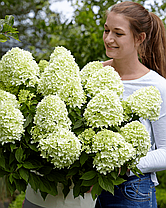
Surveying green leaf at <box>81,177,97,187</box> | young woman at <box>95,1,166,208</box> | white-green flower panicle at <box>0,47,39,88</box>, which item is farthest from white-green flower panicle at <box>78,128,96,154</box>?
young woman at <box>95,1,166,208</box>

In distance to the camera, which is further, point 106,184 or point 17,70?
point 17,70

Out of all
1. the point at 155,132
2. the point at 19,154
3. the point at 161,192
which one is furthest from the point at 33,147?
the point at 161,192

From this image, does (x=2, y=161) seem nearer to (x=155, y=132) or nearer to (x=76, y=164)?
(x=76, y=164)

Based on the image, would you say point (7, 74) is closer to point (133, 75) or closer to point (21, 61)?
point (21, 61)

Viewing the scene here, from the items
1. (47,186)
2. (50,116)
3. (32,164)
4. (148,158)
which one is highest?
(50,116)

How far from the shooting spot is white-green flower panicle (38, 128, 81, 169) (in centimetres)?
93

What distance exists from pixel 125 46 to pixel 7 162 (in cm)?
84

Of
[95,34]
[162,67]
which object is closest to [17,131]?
[162,67]

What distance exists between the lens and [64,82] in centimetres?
107

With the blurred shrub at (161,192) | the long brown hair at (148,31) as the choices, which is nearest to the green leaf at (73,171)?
the long brown hair at (148,31)

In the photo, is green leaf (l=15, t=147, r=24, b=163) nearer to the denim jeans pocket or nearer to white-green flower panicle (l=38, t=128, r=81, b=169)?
white-green flower panicle (l=38, t=128, r=81, b=169)

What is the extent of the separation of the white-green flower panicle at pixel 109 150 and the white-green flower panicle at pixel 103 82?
203 mm

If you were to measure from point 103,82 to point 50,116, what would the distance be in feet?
0.90

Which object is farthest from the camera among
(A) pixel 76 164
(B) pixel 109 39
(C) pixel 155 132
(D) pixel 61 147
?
(C) pixel 155 132
